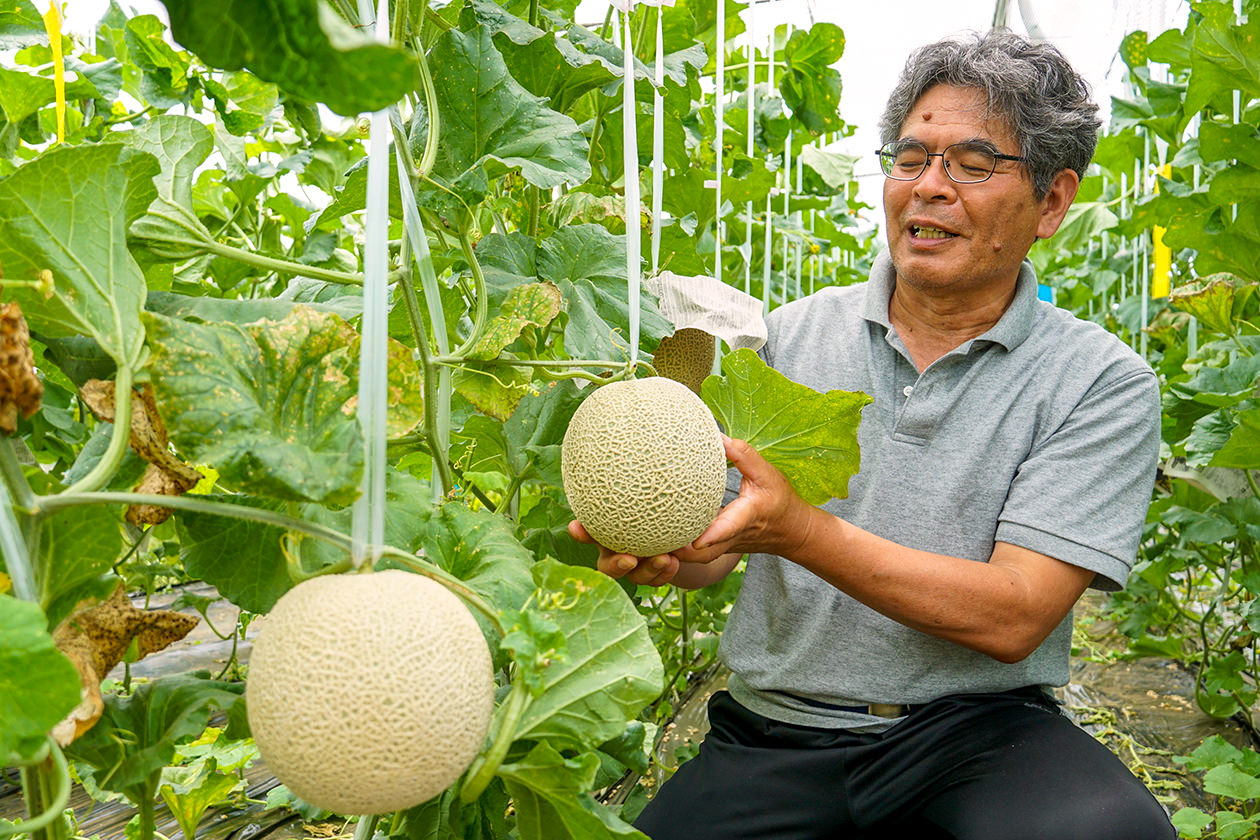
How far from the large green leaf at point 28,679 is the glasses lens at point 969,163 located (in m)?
1.67

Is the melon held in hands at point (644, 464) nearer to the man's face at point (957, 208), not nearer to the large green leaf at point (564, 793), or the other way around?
the large green leaf at point (564, 793)

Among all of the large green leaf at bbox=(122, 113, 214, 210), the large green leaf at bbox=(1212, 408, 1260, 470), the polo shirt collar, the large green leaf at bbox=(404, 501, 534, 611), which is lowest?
the large green leaf at bbox=(1212, 408, 1260, 470)

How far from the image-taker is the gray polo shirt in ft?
5.72

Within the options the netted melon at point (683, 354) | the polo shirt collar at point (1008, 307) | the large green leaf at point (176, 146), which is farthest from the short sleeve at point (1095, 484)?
the large green leaf at point (176, 146)

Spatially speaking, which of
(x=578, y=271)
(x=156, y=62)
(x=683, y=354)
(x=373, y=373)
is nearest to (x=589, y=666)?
(x=373, y=373)

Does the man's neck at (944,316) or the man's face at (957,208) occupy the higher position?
the man's face at (957,208)

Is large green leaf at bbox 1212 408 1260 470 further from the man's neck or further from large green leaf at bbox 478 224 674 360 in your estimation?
large green leaf at bbox 478 224 674 360

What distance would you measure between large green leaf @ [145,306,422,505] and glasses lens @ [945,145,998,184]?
4.56 feet

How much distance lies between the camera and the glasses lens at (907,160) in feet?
6.06

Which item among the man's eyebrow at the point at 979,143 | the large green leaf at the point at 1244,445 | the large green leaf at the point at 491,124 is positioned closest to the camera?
the large green leaf at the point at 491,124

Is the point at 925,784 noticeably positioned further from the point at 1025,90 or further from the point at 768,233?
the point at 1025,90

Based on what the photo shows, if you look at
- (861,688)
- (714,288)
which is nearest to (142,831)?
(714,288)

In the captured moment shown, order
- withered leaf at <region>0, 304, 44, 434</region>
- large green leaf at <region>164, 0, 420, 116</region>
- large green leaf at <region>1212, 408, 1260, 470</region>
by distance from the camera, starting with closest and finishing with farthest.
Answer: large green leaf at <region>164, 0, 420, 116</region>
withered leaf at <region>0, 304, 44, 434</region>
large green leaf at <region>1212, 408, 1260, 470</region>

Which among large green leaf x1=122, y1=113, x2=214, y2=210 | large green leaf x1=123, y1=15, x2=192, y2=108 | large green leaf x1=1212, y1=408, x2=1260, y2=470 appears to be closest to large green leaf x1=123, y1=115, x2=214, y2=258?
large green leaf x1=122, y1=113, x2=214, y2=210
